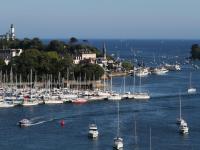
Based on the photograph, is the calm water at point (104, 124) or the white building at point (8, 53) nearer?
the calm water at point (104, 124)

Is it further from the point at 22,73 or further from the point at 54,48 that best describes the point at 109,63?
the point at 22,73

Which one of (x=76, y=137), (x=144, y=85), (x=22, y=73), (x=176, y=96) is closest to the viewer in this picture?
(x=76, y=137)

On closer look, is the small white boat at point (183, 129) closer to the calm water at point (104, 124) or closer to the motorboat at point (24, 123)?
the calm water at point (104, 124)

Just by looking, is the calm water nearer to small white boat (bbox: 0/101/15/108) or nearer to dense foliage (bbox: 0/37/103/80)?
small white boat (bbox: 0/101/15/108)

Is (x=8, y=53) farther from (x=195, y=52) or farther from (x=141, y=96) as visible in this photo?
(x=195, y=52)

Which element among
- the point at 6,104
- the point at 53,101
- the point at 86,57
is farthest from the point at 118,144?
the point at 86,57

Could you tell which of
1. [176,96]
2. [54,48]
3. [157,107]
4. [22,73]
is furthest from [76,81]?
[54,48]

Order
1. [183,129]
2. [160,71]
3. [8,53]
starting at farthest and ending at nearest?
1. [160,71]
2. [8,53]
3. [183,129]

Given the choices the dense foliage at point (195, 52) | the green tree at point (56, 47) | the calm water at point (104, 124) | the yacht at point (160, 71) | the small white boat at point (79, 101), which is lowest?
the calm water at point (104, 124)

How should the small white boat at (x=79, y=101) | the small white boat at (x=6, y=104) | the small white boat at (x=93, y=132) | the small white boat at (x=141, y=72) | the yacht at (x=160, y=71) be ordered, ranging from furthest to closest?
the yacht at (x=160, y=71), the small white boat at (x=141, y=72), the small white boat at (x=79, y=101), the small white boat at (x=6, y=104), the small white boat at (x=93, y=132)

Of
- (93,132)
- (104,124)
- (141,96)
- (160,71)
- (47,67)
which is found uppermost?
(47,67)

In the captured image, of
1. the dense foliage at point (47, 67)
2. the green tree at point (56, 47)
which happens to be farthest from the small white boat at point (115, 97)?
the green tree at point (56, 47)
